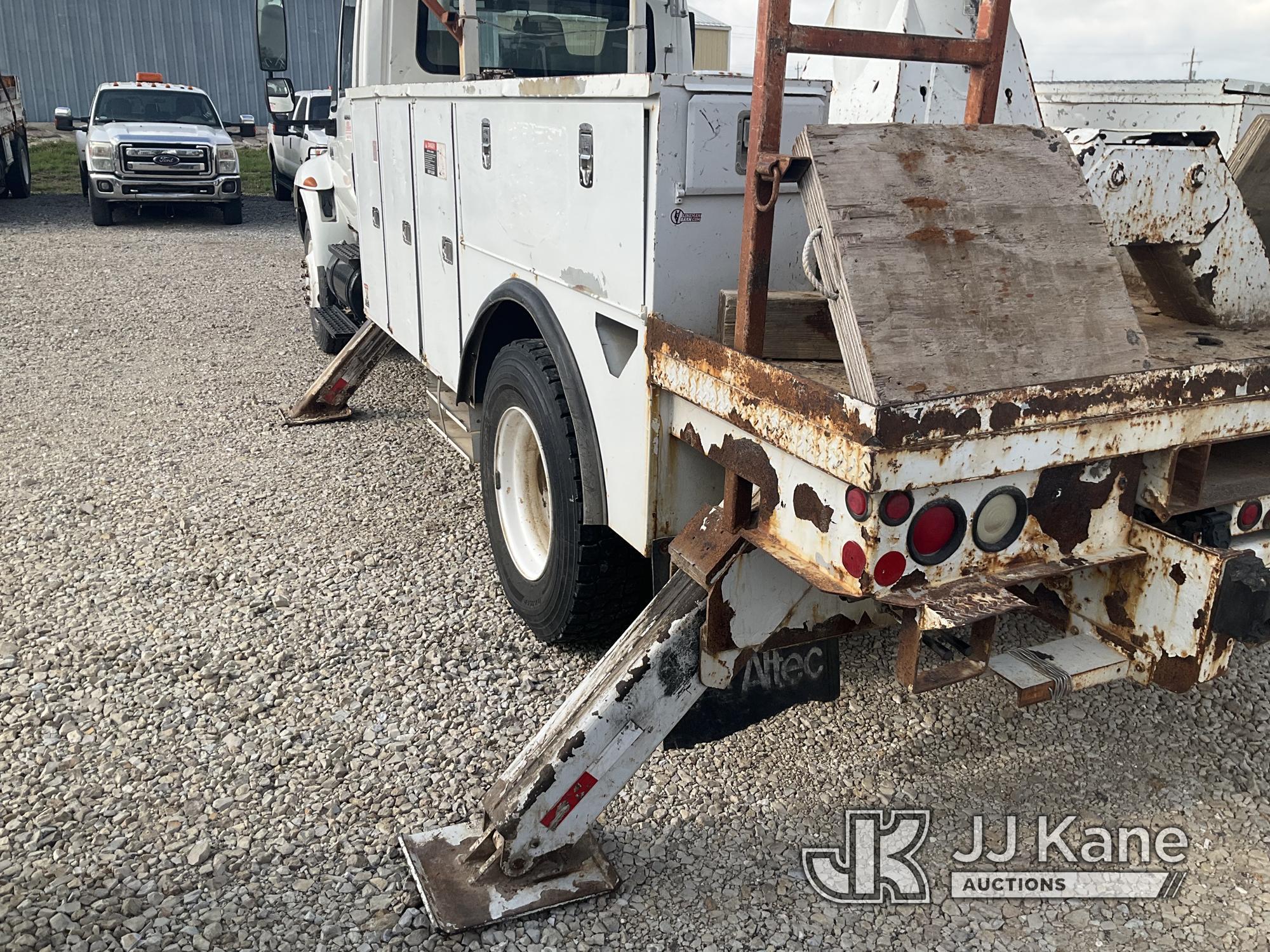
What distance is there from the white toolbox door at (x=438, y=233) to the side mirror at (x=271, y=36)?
1.99 meters

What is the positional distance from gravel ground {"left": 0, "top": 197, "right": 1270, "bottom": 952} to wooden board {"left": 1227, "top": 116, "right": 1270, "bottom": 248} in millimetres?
1548

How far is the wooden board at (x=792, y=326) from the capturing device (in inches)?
97.3

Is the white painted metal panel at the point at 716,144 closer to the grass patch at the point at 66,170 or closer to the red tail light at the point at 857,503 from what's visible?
the red tail light at the point at 857,503

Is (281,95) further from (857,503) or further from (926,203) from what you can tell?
(857,503)

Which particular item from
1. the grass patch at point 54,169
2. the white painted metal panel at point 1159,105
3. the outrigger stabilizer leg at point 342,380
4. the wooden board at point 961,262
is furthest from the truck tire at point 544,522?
the grass patch at point 54,169

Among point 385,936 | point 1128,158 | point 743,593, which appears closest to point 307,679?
point 385,936

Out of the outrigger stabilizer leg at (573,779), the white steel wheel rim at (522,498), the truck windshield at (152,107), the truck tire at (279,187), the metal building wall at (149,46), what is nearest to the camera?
the outrigger stabilizer leg at (573,779)

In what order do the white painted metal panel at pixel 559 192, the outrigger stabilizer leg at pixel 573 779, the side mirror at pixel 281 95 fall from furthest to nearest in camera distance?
the side mirror at pixel 281 95 → the white painted metal panel at pixel 559 192 → the outrigger stabilizer leg at pixel 573 779

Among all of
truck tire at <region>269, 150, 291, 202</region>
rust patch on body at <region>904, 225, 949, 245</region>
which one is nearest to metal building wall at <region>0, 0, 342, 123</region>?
truck tire at <region>269, 150, 291, 202</region>

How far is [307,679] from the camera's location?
140 inches

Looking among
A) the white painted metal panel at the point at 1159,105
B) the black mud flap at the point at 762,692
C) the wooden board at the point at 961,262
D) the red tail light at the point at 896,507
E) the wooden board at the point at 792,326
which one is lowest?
the black mud flap at the point at 762,692

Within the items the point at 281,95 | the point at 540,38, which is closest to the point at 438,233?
the point at 540,38

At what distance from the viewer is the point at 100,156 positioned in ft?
47.0

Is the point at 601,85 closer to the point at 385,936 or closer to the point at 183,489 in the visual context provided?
the point at 385,936
